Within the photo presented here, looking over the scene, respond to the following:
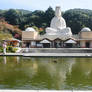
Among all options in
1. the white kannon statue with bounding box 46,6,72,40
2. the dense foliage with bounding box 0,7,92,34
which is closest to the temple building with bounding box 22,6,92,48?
the white kannon statue with bounding box 46,6,72,40

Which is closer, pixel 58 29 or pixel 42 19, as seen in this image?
pixel 58 29

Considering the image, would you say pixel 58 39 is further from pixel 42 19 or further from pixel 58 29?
pixel 42 19

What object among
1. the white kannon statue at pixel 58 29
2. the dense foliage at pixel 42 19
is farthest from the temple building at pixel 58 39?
the dense foliage at pixel 42 19

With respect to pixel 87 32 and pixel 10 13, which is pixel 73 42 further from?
pixel 10 13

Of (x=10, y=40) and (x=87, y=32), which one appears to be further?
(x=87, y=32)

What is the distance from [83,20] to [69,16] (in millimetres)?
4979

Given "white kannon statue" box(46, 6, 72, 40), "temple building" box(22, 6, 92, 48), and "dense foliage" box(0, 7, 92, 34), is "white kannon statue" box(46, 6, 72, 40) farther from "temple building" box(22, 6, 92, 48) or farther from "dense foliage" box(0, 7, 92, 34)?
"dense foliage" box(0, 7, 92, 34)

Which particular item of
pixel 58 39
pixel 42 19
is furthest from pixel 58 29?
pixel 42 19

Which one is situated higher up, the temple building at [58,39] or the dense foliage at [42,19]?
the dense foliage at [42,19]

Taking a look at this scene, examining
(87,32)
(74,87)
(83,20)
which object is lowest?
(74,87)

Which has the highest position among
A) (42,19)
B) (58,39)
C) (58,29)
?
(42,19)

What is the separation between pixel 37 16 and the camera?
5847cm

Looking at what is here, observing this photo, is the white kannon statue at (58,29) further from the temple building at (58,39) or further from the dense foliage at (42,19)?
the dense foliage at (42,19)

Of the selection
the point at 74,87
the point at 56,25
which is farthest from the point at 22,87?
the point at 56,25
